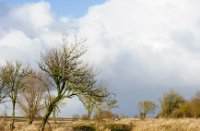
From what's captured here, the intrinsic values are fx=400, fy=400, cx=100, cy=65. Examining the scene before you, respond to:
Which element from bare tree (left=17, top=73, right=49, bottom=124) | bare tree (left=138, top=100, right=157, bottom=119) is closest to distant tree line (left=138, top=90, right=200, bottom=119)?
bare tree (left=138, top=100, right=157, bottom=119)

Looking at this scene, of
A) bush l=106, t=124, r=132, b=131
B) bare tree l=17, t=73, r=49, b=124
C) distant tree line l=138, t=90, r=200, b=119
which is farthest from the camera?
distant tree line l=138, t=90, r=200, b=119

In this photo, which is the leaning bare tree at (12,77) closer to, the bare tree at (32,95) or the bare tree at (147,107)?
the bare tree at (32,95)

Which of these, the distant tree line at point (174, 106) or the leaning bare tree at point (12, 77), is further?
the distant tree line at point (174, 106)

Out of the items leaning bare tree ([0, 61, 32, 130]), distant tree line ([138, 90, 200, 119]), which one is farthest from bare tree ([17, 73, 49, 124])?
distant tree line ([138, 90, 200, 119])

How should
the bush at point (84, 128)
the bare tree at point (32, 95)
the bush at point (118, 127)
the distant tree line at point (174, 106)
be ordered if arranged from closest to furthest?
the bush at point (84, 128) < the bush at point (118, 127) < the bare tree at point (32, 95) < the distant tree line at point (174, 106)

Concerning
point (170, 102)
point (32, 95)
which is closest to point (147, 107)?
point (170, 102)

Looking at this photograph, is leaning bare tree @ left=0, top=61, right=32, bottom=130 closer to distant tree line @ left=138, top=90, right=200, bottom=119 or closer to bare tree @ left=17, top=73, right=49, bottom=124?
bare tree @ left=17, top=73, right=49, bottom=124

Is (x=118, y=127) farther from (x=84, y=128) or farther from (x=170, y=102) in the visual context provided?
(x=170, y=102)

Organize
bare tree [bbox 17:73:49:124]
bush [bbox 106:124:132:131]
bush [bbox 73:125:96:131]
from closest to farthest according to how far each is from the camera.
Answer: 1. bush [bbox 73:125:96:131]
2. bush [bbox 106:124:132:131]
3. bare tree [bbox 17:73:49:124]

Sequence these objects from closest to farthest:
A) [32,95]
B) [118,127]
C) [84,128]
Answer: [84,128]
[118,127]
[32,95]

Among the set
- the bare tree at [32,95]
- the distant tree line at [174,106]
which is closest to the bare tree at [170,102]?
the distant tree line at [174,106]

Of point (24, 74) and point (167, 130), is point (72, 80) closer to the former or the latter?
point (167, 130)

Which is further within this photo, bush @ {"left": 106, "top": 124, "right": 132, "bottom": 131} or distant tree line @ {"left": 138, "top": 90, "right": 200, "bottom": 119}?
distant tree line @ {"left": 138, "top": 90, "right": 200, "bottom": 119}

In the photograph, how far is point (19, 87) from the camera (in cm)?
5094
